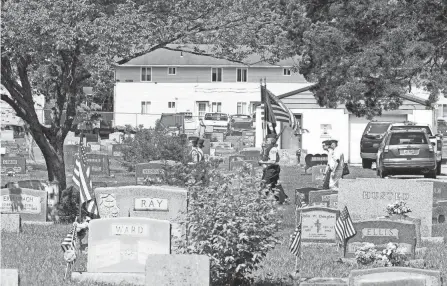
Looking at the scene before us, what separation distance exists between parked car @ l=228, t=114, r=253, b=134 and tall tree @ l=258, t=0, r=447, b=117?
29372 mm

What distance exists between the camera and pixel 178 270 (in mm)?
11312

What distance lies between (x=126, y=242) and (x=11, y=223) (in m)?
6.05

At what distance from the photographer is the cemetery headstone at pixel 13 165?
3862 centimetres

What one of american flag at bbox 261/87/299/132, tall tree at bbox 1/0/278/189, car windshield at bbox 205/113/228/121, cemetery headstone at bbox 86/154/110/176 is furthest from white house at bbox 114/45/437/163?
tall tree at bbox 1/0/278/189

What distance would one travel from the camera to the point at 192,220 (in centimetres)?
1274

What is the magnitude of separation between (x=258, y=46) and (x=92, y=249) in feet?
39.7

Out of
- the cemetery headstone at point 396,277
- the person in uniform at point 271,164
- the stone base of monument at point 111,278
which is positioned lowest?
the stone base of monument at point 111,278

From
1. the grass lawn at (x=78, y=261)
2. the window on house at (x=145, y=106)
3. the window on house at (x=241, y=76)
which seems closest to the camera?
the grass lawn at (x=78, y=261)

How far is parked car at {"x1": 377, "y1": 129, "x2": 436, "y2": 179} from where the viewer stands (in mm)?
36375

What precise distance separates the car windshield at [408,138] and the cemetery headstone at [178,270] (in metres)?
26.0

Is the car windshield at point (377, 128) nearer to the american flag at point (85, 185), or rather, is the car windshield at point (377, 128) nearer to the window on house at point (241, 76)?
the american flag at point (85, 185)

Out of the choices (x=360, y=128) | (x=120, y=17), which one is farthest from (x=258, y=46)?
(x=360, y=128)

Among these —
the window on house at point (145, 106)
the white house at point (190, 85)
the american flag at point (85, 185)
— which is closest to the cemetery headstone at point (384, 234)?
the american flag at point (85, 185)

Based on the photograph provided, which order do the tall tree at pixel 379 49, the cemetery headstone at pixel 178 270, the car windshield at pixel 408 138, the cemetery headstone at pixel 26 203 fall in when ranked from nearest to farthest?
the cemetery headstone at pixel 178 270
the cemetery headstone at pixel 26 203
the tall tree at pixel 379 49
the car windshield at pixel 408 138
